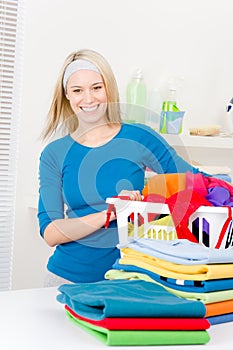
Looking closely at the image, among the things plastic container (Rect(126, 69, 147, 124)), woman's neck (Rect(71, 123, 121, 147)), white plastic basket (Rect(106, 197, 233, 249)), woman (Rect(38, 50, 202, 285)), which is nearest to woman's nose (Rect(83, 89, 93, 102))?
woman (Rect(38, 50, 202, 285))

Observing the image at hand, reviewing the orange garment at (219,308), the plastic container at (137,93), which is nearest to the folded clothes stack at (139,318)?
the orange garment at (219,308)

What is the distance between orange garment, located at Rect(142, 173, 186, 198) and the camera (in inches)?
50.4

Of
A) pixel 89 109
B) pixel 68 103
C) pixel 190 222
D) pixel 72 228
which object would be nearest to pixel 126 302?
pixel 190 222

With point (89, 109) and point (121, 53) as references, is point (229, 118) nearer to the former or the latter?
point (121, 53)

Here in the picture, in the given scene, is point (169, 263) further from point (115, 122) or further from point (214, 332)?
point (115, 122)

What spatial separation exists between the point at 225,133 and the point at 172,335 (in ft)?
7.14

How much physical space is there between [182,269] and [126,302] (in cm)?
20

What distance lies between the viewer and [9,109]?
8.48 ft

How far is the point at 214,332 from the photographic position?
3.19 feet

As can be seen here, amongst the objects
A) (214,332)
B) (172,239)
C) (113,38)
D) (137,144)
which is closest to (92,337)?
(214,332)

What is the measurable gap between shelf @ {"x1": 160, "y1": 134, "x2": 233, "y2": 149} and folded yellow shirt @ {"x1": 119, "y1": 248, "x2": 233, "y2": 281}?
5.12ft

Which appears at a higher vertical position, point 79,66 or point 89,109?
point 79,66

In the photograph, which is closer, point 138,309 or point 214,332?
point 138,309

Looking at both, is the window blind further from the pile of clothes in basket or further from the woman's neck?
the pile of clothes in basket
